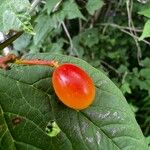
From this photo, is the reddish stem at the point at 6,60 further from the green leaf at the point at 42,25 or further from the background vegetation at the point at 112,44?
the background vegetation at the point at 112,44

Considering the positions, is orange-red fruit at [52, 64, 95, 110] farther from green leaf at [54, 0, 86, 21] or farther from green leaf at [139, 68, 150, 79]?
green leaf at [139, 68, 150, 79]

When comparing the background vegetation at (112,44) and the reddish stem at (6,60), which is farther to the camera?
the background vegetation at (112,44)

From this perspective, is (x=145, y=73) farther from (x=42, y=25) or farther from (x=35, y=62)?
(x=35, y=62)

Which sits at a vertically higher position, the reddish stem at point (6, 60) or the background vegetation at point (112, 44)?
the reddish stem at point (6, 60)

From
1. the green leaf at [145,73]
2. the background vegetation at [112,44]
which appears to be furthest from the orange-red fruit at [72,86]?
the green leaf at [145,73]

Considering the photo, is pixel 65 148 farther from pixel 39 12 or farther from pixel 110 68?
pixel 110 68

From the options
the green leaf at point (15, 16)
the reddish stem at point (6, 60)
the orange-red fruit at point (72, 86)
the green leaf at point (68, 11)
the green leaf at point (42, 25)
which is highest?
the green leaf at point (15, 16)

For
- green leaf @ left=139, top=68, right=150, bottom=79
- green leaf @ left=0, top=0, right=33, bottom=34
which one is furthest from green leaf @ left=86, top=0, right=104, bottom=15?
green leaf @ left=0, top=0, right=33, bottom=34

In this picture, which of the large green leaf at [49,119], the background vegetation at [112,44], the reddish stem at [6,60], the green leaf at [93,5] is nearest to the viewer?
the reddish stem at [6,60]
